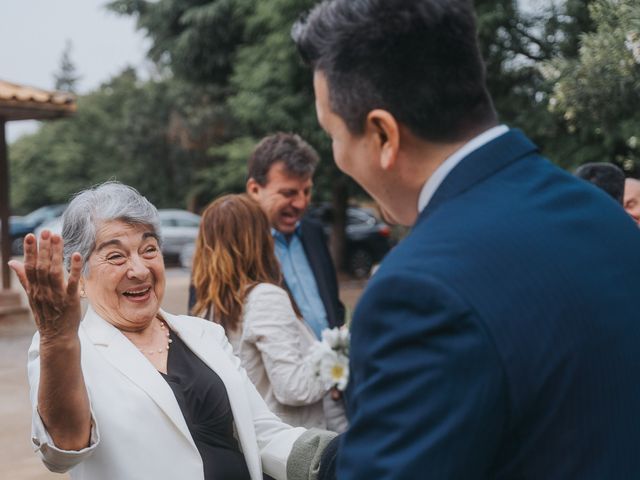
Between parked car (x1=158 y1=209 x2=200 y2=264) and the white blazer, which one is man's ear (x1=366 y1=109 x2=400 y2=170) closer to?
the white blazer

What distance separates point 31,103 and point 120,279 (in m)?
10.5

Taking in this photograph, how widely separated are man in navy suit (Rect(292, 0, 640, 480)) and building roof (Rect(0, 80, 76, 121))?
38.4 feet

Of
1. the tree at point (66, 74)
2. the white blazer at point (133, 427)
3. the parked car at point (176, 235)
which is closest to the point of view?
the white blazer at point (133, 427)

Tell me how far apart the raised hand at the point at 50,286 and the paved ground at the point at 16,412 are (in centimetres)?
413

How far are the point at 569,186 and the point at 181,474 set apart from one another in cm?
157

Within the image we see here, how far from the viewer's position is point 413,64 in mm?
1247

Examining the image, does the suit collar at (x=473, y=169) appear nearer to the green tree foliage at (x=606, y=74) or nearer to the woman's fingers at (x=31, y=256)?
the woman's fingers at (x=31, y=256)

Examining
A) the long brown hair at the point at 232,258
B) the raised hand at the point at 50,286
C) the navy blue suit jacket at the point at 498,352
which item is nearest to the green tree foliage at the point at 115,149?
the long brown hair at the point at 232,258

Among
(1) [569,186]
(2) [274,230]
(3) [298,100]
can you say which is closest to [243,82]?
(3) [298,100]

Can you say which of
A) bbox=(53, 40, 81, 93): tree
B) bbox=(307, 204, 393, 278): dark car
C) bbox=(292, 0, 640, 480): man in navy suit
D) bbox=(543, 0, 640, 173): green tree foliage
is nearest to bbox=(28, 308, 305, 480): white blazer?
bbox=(292, 0, 640, 480): man in navy suit

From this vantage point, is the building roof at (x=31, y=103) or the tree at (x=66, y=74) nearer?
the building roof at (x=31, y=103)

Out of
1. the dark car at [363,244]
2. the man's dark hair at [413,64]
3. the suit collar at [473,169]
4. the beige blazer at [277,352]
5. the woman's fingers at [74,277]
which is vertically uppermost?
the man's dark hair at [413,64]

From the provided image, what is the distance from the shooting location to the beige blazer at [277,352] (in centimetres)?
336

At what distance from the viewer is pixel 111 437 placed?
2.26 meters
